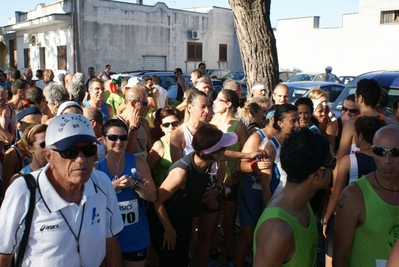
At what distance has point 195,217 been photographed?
13.6 ft

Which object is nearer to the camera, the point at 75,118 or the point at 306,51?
the point at 75,118

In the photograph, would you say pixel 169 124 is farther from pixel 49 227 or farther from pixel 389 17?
pixel 389 17

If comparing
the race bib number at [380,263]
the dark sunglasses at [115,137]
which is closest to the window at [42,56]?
the dark sunglasses at [115,137]

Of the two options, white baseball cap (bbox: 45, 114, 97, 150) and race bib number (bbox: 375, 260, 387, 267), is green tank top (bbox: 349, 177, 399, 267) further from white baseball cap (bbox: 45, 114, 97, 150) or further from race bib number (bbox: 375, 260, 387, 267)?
white baseball cap (bbox: 45, 114, 97, 150)

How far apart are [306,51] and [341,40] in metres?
2.84

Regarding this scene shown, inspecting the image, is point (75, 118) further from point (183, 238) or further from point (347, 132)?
point (347, 132)

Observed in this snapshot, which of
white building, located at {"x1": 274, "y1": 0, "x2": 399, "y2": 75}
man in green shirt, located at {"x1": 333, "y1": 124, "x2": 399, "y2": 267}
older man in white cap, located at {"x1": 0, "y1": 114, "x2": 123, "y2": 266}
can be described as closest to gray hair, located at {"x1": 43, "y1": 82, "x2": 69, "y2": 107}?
older man in white cap, located at {"x1": 0, "y1": 114, "x2": 123, "y2": 266}

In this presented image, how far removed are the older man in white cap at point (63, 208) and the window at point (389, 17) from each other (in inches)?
1032

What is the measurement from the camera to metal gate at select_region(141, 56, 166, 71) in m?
26.7

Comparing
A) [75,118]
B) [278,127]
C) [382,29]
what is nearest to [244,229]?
[278,127]

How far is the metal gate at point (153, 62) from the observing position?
26.7 m

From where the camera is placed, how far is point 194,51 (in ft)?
96.1

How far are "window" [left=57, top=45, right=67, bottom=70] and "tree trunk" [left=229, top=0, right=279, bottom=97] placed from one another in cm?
1957

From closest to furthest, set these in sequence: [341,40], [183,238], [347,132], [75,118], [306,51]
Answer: [75,118], [183,238], [347,132], [341,40], [306,51]
